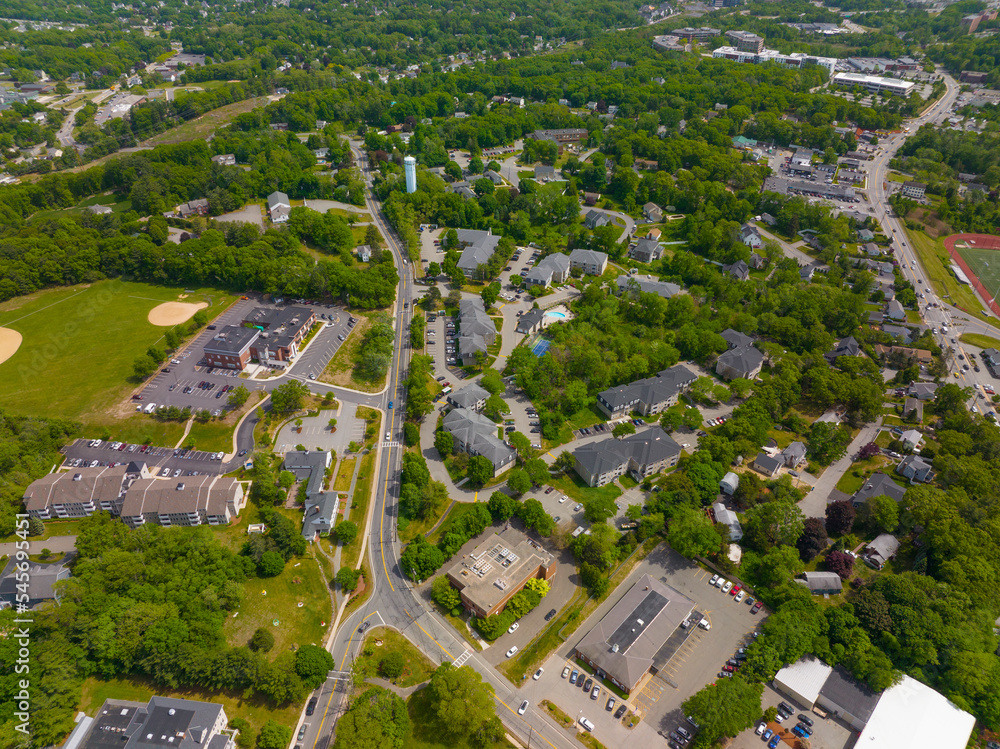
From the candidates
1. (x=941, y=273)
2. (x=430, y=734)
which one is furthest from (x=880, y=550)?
(x=941, y=273)

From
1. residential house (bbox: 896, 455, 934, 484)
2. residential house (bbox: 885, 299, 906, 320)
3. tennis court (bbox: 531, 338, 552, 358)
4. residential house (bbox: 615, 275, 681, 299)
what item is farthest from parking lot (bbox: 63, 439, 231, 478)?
residential house (bbox: 885, 299, 906, 320)

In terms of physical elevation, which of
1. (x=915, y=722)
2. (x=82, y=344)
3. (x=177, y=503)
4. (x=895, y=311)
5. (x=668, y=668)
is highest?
(x=82, y=344)

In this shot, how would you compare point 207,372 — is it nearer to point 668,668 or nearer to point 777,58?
point 668,668

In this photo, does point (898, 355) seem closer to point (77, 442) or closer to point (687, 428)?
point (687, 428)

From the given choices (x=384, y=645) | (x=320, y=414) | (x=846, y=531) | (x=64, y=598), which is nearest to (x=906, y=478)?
(x=846, y=531)

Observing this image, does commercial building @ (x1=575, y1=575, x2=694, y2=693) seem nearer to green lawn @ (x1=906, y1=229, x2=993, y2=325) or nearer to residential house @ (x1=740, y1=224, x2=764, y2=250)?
residential house @ (x1=740, y1=224, x2=764, y2=250)

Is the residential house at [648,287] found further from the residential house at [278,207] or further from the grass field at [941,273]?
A: the residential house at [278,207]

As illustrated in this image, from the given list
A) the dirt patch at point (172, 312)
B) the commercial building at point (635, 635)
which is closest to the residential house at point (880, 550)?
the commercial building at point (635, 635)
